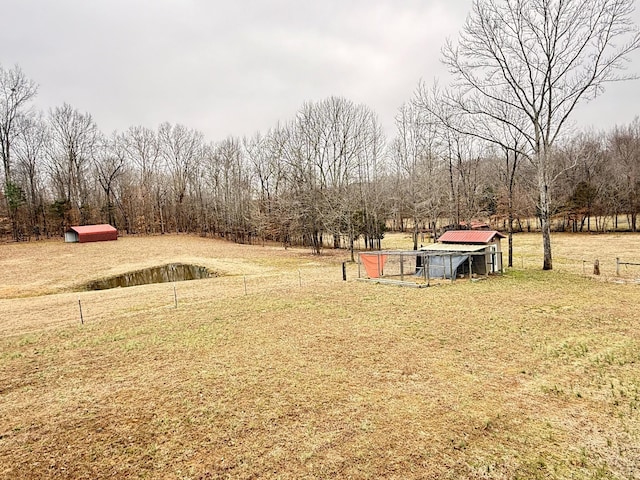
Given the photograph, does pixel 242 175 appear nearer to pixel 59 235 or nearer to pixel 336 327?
pixel 59 235

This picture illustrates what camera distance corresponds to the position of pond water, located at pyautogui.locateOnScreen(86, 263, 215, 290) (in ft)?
74.0

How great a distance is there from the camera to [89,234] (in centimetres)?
3981

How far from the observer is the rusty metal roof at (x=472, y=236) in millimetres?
18609

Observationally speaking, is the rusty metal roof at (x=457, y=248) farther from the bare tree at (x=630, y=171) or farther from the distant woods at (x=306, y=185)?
the bare tree at (x=630, y=171)

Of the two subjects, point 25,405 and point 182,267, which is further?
point 182,267

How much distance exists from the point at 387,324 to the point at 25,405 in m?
8.26

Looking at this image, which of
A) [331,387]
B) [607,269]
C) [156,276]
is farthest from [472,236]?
[156,276]

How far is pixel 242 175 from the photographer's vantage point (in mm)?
50969

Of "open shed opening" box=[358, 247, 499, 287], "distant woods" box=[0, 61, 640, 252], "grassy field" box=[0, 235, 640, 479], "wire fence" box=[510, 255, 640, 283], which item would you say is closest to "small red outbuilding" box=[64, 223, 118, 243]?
"distant woods" box=[0, 61, 640, 252]

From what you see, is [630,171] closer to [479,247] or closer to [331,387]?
[479,247]

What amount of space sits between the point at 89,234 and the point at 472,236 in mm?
39534

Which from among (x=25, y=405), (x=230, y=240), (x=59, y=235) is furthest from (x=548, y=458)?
(x=59, y=235)

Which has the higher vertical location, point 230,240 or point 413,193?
point 413,193

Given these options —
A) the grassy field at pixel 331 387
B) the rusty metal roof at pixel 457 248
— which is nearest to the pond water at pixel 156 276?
the grassy field at pixel 331 387
